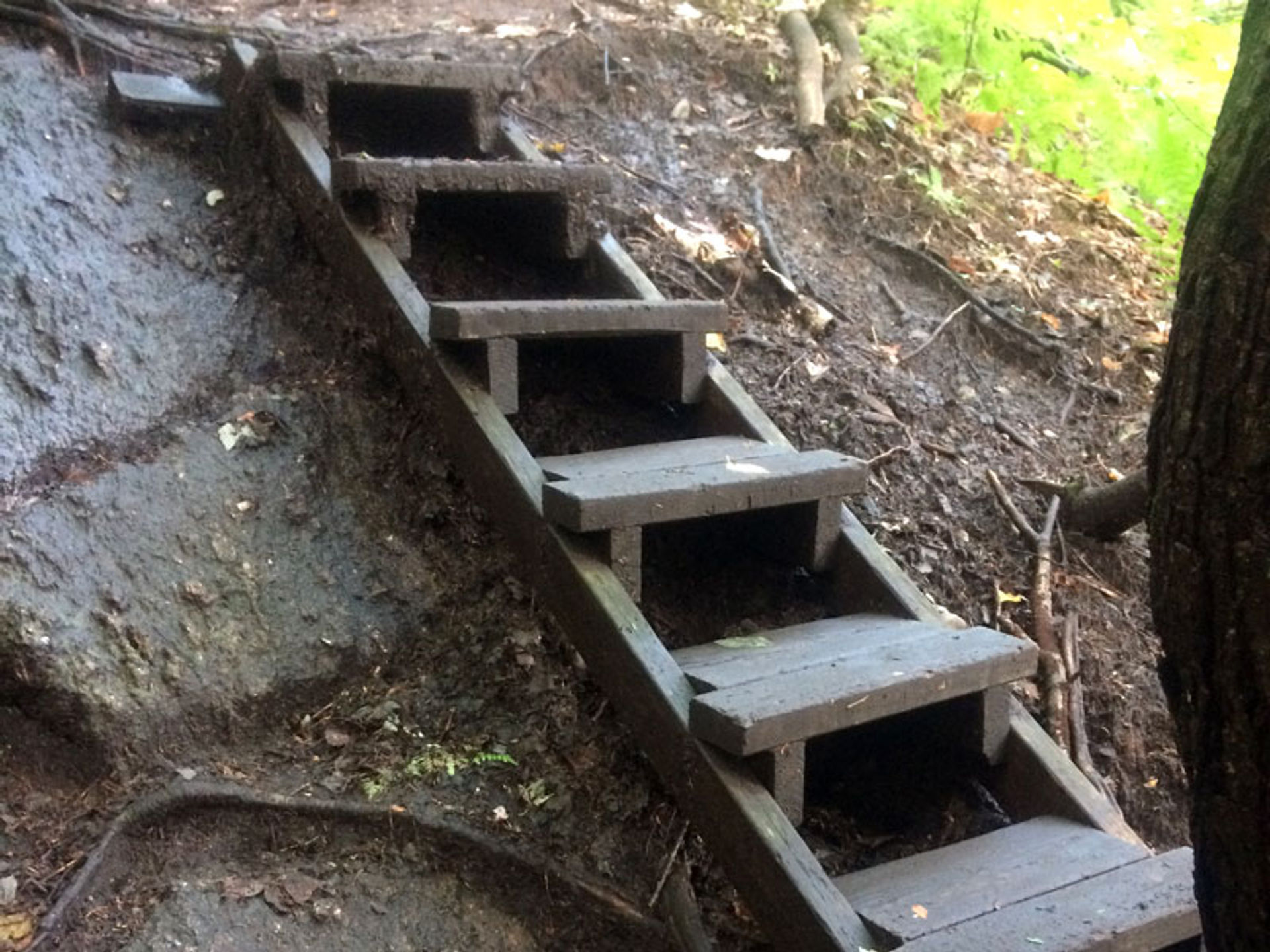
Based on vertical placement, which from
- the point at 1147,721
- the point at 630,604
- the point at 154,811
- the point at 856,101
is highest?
the point at 856,101

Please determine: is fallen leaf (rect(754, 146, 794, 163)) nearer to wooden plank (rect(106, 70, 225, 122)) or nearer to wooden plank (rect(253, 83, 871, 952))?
wooden plank (rect(253, 83, 871, 952))

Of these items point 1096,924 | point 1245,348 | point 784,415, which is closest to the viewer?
point 1245,348

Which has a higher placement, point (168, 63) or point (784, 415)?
point (168, 63)

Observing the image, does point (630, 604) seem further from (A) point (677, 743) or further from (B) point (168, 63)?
(B) point (168, 63)

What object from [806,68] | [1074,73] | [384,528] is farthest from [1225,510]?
[1074,73]

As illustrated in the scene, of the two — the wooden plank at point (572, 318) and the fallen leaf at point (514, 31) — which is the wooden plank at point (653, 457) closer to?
the wooden plank at point (572, 318)

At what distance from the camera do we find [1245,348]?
1331 mm

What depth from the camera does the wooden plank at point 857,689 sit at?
2.22 m

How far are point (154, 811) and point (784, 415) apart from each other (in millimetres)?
2123

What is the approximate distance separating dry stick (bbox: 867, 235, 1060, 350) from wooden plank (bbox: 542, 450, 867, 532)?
1760 millimetres

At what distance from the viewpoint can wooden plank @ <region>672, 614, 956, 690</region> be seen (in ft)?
7.99

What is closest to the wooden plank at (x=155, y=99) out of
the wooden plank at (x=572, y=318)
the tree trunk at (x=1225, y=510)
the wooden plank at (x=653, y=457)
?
the wooden plank at (x=572, y=318)

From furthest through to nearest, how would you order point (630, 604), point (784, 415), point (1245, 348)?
1. point (784, 415)
2. point (630, 604)
3. point (1245, 348)

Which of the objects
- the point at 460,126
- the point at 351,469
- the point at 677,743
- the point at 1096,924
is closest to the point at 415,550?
the point at 351,469
